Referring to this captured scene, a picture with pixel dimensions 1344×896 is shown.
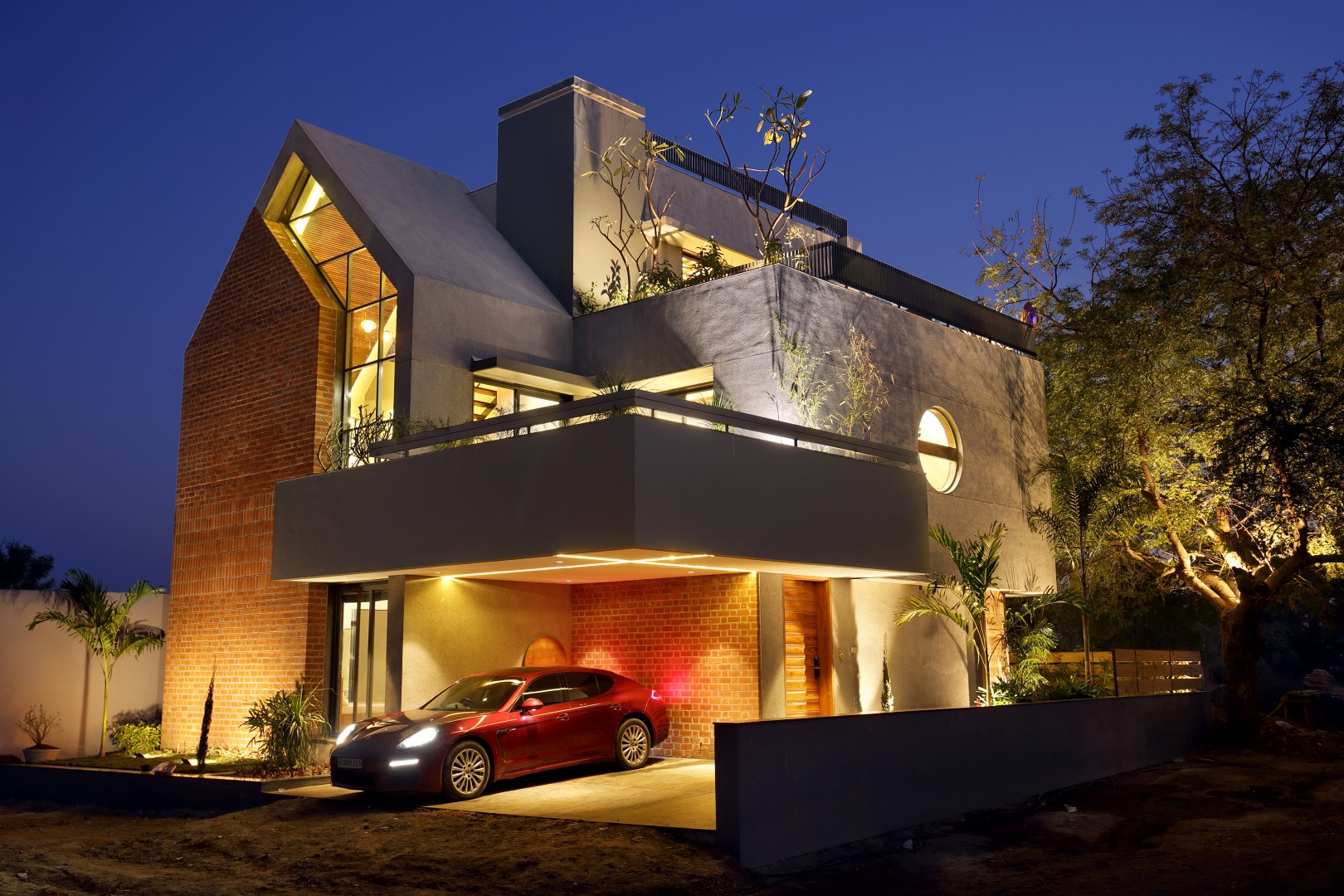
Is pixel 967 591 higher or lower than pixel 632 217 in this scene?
lower

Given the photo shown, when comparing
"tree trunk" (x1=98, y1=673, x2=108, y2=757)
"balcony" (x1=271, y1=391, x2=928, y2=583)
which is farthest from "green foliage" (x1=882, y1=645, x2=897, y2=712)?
"tree trunk" (x1=98, y1=673, x2=108, y2=757)

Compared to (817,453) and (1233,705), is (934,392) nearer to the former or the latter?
(817,453)

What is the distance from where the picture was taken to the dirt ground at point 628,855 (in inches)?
375

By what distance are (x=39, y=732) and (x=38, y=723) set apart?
0.16 m

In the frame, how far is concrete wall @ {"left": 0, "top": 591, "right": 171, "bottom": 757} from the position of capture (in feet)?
65.9

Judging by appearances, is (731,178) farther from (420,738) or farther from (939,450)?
(420,738)

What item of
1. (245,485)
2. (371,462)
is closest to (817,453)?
(371,462)

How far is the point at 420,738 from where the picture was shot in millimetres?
12148

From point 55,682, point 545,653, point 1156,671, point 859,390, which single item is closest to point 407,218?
point 545,653

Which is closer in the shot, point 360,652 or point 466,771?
point 466,771

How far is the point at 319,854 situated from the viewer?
34.9 feet

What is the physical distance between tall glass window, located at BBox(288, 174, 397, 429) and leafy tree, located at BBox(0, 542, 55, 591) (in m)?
41.7

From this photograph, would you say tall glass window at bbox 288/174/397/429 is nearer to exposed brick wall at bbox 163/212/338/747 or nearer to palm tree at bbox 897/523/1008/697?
exposed brick wall at bbox 163/212/338/747

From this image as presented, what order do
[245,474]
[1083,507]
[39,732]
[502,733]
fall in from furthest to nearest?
[39,732], [1083,507], [245,474], [502,733]
